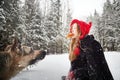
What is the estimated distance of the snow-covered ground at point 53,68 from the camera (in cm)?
276

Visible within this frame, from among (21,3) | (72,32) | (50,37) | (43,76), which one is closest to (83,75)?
(72,32)

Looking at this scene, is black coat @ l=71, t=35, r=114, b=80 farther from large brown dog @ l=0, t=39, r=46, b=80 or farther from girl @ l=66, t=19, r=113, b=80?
large brown dog @ l=0, t=39, r=46, b=80

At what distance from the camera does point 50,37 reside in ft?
10.9

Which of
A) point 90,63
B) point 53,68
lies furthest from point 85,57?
point 53,68

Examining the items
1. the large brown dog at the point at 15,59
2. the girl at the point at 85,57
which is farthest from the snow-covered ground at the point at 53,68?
the girl at the point at 85,57

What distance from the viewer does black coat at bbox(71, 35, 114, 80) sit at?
6.50 ft

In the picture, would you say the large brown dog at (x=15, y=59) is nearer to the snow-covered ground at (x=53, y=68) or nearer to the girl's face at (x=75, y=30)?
the snow-covered ground at (x=53, y=68)

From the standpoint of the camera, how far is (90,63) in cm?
199

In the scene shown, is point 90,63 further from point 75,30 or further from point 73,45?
point 75,30

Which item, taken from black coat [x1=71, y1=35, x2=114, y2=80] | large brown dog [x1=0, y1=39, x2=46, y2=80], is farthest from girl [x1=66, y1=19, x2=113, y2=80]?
large brown dog [x1=0, y1=39, x2=46, y2=80]

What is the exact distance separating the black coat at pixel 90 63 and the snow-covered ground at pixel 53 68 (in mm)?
698

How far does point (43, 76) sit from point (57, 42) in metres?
0.66

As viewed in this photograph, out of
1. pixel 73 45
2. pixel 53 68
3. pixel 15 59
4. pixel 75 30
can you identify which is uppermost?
pixel 75 30

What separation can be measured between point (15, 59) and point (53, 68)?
0.54 metres
